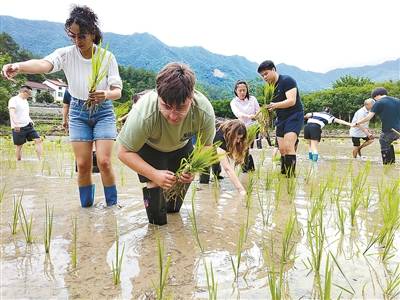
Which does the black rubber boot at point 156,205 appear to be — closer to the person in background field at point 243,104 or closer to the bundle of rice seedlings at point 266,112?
the bundle of rice seedlings at point 266,112

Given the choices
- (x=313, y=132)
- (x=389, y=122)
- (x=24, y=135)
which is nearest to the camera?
(x=389, y=122)

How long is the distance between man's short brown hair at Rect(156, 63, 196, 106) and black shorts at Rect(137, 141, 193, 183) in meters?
0.69

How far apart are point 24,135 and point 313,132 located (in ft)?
17.4

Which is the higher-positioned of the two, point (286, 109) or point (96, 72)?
point (96, 72)

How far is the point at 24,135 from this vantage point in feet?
23.6

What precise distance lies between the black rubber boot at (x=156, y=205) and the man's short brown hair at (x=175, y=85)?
0.76 m

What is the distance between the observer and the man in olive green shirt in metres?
2.03

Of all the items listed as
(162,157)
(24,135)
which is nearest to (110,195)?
(162,157)

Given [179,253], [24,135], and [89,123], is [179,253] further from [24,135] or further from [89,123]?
[24,135]

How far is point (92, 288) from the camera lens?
5.41ft

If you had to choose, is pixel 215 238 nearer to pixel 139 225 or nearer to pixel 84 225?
pixel 139 225

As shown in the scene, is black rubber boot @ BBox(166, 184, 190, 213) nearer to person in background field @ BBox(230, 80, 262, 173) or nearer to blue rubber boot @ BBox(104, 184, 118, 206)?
blue rubber boot @ BBox(104, 184, 118, 206)

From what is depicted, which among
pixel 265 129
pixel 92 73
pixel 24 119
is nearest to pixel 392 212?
pixel 92 73

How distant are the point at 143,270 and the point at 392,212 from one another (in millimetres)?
1289
